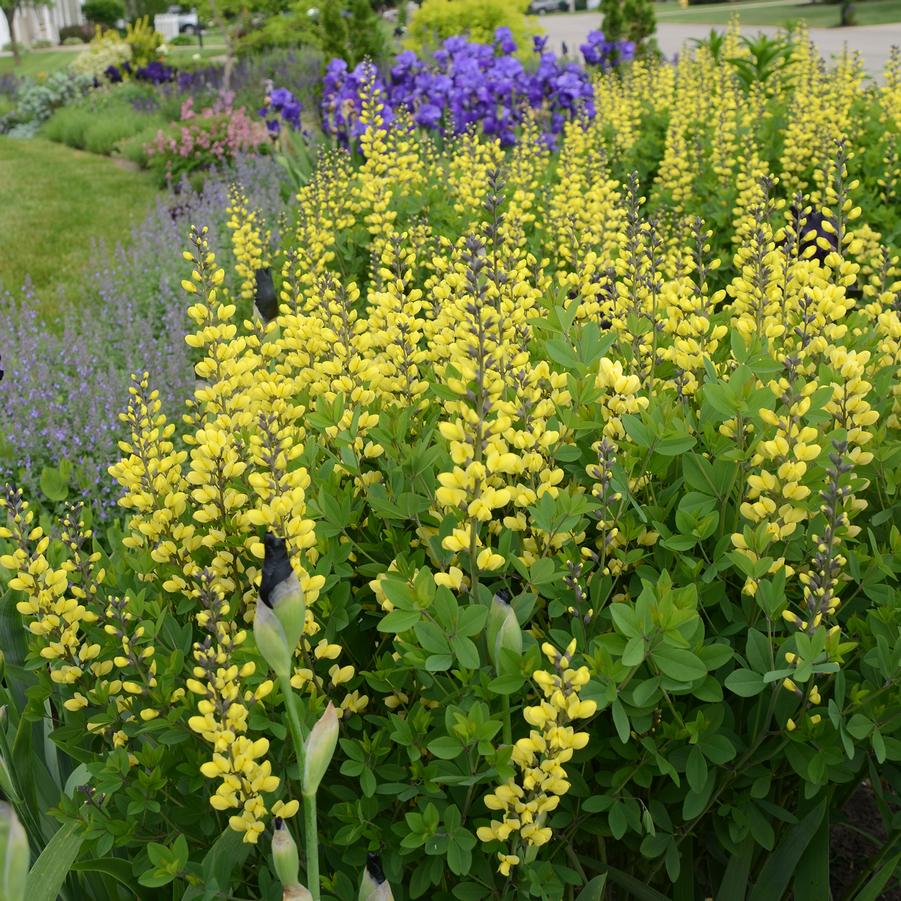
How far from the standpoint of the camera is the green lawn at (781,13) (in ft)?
95.8

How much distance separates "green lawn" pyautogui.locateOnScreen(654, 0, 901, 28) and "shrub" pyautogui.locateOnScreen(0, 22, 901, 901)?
1026 inches

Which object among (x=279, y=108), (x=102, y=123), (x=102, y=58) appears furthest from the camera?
(x=102, y=58)

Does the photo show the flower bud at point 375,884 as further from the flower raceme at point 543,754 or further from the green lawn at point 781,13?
the green lawn at point 781,13

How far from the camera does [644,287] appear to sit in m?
2.47

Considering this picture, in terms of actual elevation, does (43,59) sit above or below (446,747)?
above

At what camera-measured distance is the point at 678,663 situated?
1.55m

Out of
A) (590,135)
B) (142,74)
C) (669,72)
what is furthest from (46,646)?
(142,74)

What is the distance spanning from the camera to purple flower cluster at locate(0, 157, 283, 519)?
448 centimetres

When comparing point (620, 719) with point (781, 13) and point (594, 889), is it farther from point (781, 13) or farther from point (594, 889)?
point (781, 13)

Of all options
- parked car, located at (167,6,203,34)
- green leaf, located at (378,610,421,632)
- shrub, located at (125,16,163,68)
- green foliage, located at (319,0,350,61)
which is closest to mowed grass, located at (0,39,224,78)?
parked car, located at (167,6,203,34)

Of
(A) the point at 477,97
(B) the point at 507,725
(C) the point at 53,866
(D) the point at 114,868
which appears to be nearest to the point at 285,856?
(B) the point at 507,725

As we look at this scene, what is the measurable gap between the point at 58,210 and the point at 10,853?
1115cm

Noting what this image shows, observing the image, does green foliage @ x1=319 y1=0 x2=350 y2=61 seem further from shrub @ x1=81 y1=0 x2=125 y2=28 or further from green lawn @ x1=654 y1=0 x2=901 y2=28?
shrub @ x1=81 y1=0 x2=125 y2=28

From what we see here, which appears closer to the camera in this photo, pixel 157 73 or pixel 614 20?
pixel 614 20
